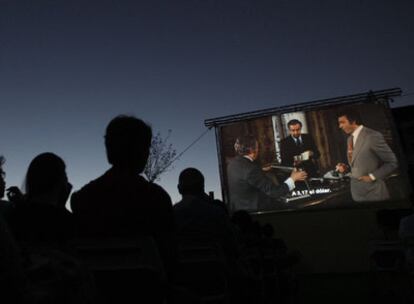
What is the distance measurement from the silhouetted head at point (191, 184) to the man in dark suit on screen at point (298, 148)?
252 inches

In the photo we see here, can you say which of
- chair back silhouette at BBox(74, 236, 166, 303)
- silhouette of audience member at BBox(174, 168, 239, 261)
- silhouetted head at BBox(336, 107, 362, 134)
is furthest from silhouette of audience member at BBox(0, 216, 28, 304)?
silhouetted head at BBox(336, 107, 362, 134)

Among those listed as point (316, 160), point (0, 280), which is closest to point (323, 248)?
point (316, 160)

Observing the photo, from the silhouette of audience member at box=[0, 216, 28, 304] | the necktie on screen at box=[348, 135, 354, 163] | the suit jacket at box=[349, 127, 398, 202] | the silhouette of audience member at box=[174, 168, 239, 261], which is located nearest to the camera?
the silhouette of audience member at box=[0, 216, 28, 304]

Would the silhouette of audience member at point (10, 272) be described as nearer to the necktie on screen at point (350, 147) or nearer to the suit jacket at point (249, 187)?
the suit jacket at point (249, 187)

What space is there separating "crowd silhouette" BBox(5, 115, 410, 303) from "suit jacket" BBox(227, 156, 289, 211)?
6.91 m

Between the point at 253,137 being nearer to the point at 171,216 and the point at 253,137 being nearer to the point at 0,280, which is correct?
the point at 171,216

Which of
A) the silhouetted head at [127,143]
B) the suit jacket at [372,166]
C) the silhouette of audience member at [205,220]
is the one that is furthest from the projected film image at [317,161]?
the silhouetted head at [127,143]

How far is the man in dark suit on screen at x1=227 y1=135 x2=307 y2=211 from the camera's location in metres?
8.69

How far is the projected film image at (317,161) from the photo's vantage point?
Result: 26.5ft

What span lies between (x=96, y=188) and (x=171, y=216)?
12.1 inches

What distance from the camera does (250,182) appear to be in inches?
358

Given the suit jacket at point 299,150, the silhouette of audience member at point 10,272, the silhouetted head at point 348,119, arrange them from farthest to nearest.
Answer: the silhouetted head at point 348,119, the suit jacket at point 299,150, the silhouette of audience member at point 10,272

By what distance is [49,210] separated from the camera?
131cm

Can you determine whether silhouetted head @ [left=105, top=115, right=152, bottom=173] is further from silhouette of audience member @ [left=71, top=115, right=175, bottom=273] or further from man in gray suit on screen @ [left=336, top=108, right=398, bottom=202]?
man in gray suit on screen @ [left=336, top=108, right=398, bottom=202]
